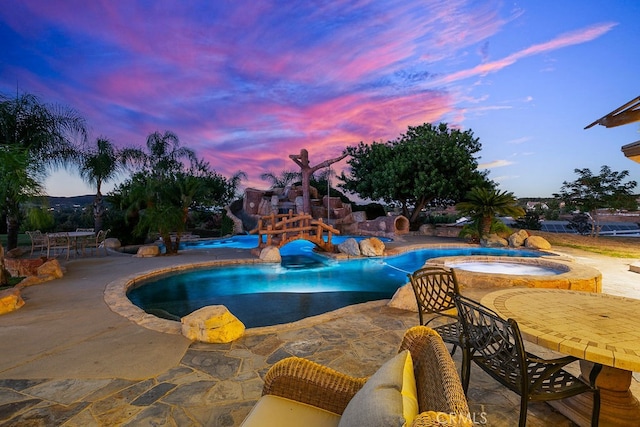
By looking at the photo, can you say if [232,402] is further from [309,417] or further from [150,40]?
[150,40]

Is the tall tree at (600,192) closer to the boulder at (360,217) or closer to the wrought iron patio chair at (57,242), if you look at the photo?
the boulder at (360,217)


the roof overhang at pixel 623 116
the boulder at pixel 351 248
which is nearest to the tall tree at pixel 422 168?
the boulder at pixel 351 248

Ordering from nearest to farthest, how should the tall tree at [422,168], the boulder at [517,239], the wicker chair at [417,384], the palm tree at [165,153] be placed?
the wicker chair at [417,384], the boulder at [517,239], the tall tree at [422,168], the palm tree at [165,153]

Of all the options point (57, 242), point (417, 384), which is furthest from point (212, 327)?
point (57, 242)

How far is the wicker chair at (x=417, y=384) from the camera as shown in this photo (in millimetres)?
779

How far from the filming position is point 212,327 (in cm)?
320

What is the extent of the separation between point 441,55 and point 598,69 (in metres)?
5.02

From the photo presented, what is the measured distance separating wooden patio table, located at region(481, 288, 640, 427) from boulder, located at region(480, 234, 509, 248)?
987 cm

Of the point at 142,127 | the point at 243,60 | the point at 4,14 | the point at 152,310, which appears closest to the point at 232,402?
the point at 152,310

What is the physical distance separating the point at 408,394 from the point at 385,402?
123mm

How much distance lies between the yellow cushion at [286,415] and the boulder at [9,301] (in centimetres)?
494

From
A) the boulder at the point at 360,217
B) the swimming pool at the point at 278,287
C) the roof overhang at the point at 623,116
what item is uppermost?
the roof overhang at the point at 623,116

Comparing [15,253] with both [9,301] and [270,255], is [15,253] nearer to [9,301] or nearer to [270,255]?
[9,301]

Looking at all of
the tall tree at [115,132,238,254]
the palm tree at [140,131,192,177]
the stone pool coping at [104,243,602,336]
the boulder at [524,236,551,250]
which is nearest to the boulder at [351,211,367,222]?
the boulder at [524,236,551,250]
